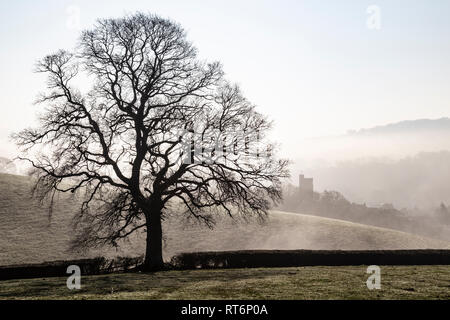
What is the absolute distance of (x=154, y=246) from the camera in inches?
1336

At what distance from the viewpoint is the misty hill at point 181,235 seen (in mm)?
61469

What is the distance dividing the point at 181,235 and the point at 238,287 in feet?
165

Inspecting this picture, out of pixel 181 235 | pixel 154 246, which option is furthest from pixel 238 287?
pixel 181 235

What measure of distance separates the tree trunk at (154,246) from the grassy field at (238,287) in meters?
3.88

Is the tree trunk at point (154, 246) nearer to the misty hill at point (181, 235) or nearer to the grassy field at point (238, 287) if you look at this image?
the grassy field at point (238, 287)

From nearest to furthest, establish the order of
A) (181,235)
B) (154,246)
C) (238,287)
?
(238,287) → (154,246) → (181,235)

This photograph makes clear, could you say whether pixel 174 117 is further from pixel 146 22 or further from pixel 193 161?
pixel 146 22

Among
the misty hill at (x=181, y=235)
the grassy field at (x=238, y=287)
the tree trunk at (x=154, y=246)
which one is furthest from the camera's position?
the misty hill at (x=181, y=235)

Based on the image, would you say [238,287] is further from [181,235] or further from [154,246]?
[181,235]

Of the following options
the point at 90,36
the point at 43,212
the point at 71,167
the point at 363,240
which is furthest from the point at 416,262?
the point at 43,212

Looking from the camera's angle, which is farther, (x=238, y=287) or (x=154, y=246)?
(x=154, y=246)

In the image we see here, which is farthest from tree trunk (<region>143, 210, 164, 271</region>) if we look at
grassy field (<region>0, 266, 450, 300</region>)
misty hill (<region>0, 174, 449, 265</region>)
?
misty hill (<region>0, 174, 449, 265</region>)

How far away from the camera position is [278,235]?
7625 cm

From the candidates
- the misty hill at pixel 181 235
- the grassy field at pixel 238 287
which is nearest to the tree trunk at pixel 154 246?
the grassy field at pixel 238 287
